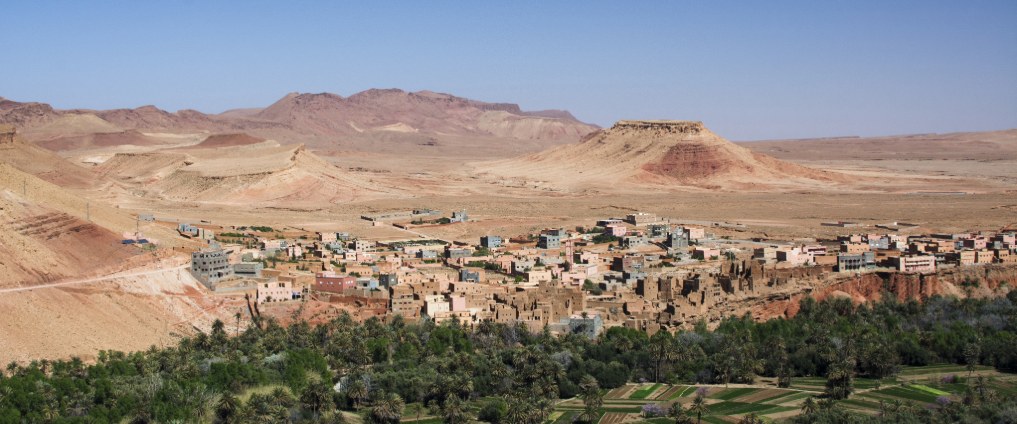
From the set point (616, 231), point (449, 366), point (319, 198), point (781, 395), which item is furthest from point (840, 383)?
point (319, 198)

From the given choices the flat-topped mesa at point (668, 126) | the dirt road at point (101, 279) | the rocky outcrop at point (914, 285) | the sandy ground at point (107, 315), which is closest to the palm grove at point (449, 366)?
the sandy ground at point (107, 315)

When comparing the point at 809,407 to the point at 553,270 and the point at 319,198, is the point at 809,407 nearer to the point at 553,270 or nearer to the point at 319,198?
the point at 553,270

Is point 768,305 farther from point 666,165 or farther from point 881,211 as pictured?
point 666,165

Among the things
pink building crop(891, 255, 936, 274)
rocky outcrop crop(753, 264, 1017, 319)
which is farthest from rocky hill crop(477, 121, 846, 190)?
rocky outcrop crop(753, 264, 1017, 319)

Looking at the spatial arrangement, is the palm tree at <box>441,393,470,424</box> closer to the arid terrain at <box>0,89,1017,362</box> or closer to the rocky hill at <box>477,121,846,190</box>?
the arid terrain at <box>0,89,1017,362</box>

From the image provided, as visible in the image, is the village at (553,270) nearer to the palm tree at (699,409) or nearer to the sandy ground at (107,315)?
the sandy ground at (107,315)

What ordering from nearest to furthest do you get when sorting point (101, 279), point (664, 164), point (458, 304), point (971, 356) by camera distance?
point (971, 356), point (458, 304), point (101, 279), point (664, 164)
